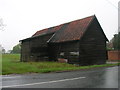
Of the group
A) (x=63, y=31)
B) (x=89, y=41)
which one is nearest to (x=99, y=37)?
(x=89, y=41)

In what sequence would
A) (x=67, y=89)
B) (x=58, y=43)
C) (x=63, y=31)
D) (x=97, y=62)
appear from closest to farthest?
(x=67, y=89) < (x=97, y=62) < (x=58, y=43) < (x=63, y=31)

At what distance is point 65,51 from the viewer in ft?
78.7

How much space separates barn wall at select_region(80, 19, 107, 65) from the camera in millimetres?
22188

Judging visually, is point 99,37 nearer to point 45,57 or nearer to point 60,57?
point 60,57

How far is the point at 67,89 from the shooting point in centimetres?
681

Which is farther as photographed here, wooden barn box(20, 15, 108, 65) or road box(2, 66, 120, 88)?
wooden barn box(20, 15, 108, 65)

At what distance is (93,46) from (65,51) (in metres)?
4.28

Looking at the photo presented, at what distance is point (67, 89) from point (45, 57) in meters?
19.8

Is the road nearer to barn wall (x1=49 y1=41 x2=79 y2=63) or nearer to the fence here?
barn wall (x1=49 y1=41 x2=79 y2=63)

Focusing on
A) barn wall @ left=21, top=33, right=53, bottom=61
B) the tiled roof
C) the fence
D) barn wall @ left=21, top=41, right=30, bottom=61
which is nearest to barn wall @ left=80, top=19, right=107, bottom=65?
the tiled roof

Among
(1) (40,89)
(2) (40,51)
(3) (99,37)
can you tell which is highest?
(3) (99,37)

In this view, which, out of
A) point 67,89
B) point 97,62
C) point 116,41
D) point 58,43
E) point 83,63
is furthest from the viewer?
point 116,41

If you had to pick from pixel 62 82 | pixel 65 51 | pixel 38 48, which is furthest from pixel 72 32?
pixel 62 82

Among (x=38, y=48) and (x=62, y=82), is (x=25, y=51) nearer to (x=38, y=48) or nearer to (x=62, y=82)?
(x=38, y=48)
